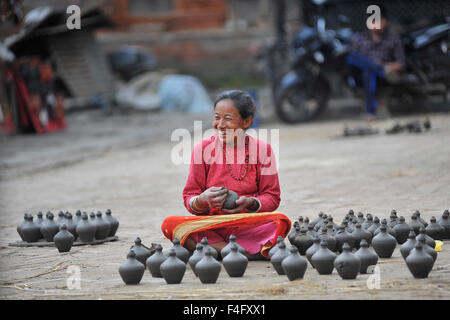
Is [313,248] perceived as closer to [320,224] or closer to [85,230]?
[320,224]

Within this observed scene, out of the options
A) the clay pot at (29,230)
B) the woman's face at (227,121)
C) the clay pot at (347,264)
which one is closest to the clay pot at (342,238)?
the clay pot at (347,264)

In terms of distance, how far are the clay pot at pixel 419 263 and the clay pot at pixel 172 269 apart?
3.47 feet

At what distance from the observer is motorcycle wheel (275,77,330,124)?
544 inches

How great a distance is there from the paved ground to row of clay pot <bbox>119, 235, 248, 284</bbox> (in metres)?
0.06

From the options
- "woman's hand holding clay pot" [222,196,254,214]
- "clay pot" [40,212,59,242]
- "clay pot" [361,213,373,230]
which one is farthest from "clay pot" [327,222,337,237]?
Result: "clay pot" [40,212,59,242]

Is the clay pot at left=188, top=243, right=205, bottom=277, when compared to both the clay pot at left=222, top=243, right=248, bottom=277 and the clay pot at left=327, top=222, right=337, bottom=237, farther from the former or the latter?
the clay pot at left=327, top=222, right=337, bottom=237

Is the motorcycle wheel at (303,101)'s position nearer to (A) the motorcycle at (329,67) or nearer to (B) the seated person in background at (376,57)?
(A) the motorcycle at (329,67)

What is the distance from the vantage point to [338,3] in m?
14.0

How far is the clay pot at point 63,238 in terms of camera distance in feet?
14.9

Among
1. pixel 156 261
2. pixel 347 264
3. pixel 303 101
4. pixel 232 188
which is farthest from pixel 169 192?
pixel 303 101

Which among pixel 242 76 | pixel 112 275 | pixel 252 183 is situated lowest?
pixel 112 275

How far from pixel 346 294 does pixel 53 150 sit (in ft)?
32.3
